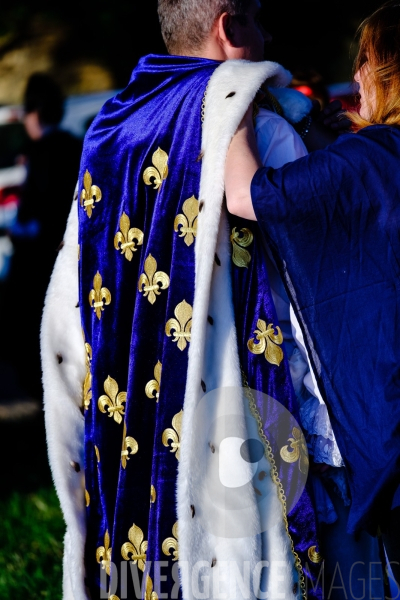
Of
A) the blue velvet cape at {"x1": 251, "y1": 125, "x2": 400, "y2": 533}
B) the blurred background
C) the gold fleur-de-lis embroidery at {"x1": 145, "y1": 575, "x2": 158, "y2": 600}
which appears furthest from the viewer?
the blurred background

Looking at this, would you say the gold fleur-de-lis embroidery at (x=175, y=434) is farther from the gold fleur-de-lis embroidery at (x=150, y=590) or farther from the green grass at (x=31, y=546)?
the green grass at (x=31, y=546)

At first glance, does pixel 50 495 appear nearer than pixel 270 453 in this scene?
No

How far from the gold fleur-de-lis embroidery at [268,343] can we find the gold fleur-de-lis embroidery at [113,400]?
1.45 feet

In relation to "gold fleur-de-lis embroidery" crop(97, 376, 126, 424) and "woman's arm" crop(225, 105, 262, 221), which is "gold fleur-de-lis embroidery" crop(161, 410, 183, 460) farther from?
"woman's arm" crop(225, 105, 262, 221)

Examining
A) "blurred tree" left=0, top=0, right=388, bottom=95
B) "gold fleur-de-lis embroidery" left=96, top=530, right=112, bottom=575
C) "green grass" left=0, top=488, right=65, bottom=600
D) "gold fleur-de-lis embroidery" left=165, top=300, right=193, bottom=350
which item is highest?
"blurred tree" left=0, top=0, right=388, bottom=95

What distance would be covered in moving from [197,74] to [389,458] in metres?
1.08

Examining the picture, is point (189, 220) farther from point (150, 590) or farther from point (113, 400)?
point (150, 590)

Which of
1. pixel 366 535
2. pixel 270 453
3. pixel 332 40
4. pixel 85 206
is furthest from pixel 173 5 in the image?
pixel 332 40

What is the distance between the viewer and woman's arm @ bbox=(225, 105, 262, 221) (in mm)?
1878

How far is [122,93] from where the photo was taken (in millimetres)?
2252

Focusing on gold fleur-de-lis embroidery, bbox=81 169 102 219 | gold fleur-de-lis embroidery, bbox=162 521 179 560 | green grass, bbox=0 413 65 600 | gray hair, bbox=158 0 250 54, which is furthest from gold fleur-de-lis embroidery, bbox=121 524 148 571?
gray hair, bbox=158 0 250 54

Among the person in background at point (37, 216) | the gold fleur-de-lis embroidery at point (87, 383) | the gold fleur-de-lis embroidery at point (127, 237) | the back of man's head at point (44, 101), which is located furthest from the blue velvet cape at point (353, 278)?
the back of man's head at point (44, 101)

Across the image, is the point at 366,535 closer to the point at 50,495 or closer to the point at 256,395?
the point at 256,395

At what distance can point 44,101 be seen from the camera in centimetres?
506
